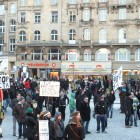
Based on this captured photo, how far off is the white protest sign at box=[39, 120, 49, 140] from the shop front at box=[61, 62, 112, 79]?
4662 cm

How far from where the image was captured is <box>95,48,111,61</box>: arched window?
5672cm

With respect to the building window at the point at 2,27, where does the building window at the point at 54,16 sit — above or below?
above

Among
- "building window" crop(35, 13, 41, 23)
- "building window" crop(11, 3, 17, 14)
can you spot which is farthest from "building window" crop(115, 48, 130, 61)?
"building window" crop(11, 3, 17, 14)

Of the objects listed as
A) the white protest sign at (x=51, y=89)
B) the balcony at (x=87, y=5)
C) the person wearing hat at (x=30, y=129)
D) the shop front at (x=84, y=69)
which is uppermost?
the balcony at (x=87, y=5)

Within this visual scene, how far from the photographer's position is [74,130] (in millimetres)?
10312

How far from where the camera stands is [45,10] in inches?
2357

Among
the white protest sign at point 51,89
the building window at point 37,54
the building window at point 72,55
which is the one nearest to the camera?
the white protest sign at point 51,89

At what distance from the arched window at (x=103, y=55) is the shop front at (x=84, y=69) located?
0.72 meters

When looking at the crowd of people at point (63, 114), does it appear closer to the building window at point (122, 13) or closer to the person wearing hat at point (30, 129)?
the person wearing hat at point (30, 129)

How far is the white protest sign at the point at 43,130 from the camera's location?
10094 millimetres

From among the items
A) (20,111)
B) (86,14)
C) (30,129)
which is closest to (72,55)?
(86,14)

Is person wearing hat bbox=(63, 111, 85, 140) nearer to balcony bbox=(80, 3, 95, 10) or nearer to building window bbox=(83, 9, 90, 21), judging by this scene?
building window bbox=(83, 9, 90, 21)

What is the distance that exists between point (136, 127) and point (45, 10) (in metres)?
43.2

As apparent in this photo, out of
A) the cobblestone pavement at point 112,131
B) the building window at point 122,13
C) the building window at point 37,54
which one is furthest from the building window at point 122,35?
the cobblestone pavement at point 112,131
